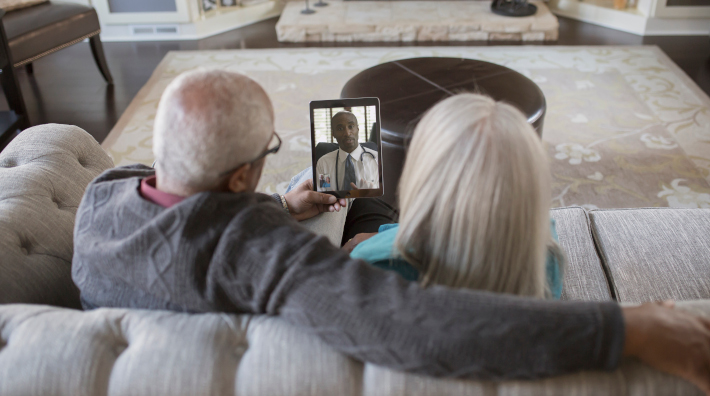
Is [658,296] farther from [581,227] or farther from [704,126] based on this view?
[704,126]

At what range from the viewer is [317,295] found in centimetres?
66

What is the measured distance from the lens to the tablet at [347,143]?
46.9 inches

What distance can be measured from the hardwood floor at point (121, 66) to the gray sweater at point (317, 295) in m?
2.18

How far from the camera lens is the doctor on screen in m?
1.19

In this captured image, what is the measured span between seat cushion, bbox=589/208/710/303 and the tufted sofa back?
1212 mm

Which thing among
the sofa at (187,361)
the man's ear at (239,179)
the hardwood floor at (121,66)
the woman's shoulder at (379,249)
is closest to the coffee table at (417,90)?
the woman's shoulder at (379,249)

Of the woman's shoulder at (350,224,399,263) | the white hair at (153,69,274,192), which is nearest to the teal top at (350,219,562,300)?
the woman's shoulder at (350,224,399,263)

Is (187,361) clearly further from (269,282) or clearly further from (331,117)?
(331,117)

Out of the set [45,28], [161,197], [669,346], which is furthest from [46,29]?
[669,346]

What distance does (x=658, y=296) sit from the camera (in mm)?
1166

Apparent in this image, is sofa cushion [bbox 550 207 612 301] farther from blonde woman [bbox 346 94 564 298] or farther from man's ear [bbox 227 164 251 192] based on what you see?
man's ear [bbox 227 164 251 192]

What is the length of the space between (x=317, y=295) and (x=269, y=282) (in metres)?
0.08

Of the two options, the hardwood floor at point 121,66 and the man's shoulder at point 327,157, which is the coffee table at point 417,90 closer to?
the man's shoulder at point 327,157

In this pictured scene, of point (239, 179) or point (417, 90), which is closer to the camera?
point (239, 179)
